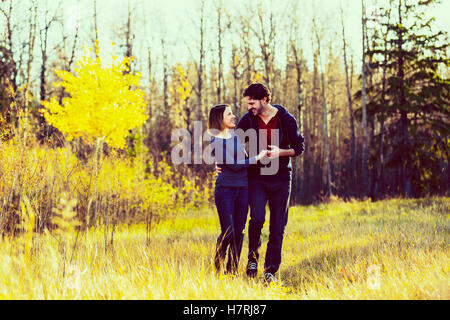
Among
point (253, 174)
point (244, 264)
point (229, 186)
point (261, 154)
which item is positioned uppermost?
point (261, 154)

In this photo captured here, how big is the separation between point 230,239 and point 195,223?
16.2 feet

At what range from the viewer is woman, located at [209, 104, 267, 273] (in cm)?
355

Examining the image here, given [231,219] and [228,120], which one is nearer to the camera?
[231,219]

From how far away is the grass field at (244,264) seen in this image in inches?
102

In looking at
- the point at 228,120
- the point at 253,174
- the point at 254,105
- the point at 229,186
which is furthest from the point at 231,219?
the point at 254,105

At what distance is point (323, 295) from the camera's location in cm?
285

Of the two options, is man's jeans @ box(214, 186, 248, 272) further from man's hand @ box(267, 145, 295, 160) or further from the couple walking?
man's hand @ box(267, 145, 295, 160)

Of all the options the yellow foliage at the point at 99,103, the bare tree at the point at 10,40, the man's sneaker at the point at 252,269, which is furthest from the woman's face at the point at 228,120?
the bare tree at the point at 10,40

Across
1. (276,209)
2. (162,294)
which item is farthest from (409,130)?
(162,294)

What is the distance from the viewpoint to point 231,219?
354 centimetres

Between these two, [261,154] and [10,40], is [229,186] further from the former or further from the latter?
[10,40]

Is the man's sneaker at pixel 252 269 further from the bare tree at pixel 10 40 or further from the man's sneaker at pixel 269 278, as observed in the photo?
the bare tree at pixel 10 40

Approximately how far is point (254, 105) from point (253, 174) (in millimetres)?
686

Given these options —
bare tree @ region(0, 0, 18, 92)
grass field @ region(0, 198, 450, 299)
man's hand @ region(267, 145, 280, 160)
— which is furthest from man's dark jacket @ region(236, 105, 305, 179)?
bare tree @ region(0, 0, 18, 92)
